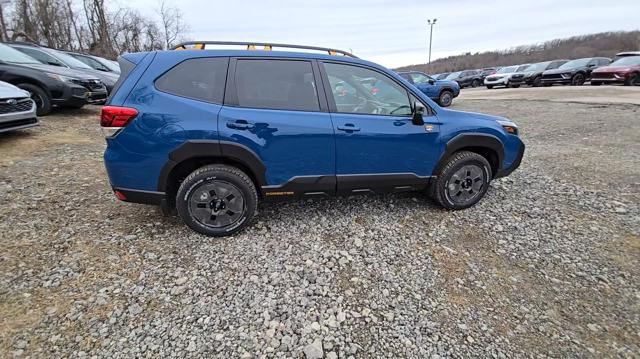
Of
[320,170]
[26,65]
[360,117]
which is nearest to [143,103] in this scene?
[320,170]

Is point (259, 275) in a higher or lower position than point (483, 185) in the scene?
lower

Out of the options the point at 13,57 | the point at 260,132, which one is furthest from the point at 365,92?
the point at 13,57

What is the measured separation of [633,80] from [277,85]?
67.0ft

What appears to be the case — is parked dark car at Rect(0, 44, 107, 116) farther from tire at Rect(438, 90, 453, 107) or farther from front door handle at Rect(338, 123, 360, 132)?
tire at Rect(438, 90, 453, 107)

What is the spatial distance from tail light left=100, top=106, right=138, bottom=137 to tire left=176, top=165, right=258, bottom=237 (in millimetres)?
672

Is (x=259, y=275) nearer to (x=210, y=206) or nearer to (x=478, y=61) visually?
(x=210, y=206)

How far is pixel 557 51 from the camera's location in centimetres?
6375

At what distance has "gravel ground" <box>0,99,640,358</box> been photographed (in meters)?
2.00

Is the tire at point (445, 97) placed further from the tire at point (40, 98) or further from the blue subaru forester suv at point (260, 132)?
the tire at point (40, 98)

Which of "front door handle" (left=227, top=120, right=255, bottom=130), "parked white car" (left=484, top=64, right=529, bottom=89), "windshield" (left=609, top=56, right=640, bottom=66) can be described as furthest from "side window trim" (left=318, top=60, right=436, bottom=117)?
"parked white car" (left=484, top=64, right=529, bottom=89)

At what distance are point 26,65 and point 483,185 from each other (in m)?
9.38

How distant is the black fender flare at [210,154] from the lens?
273 centimetres

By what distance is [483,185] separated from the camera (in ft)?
11.8

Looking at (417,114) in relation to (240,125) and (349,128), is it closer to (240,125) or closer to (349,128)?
(349,128)
